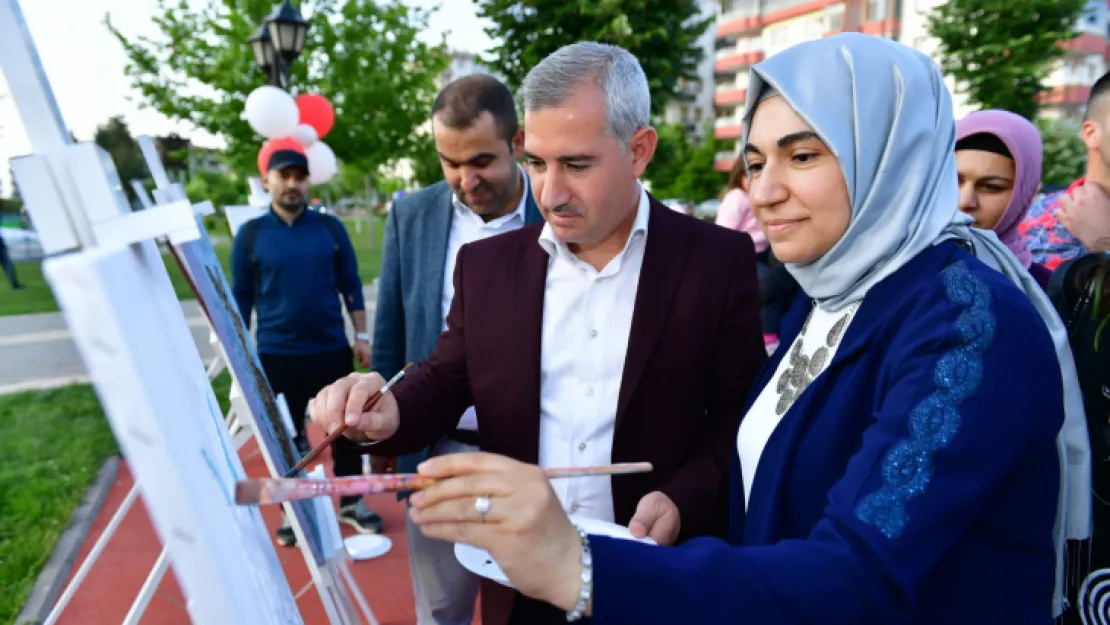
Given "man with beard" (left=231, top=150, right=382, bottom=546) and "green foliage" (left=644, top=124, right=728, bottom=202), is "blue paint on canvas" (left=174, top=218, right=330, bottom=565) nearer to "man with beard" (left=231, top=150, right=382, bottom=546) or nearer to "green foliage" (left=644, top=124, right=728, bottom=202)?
"man with beard" (left=231, top=150, right=382, bottom=546)

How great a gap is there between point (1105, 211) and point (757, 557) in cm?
192

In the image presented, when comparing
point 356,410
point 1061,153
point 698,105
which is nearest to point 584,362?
point 356,410

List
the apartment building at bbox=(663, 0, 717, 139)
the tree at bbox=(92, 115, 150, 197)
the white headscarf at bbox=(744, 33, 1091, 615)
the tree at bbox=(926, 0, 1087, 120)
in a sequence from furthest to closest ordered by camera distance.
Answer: the apartment building at bbox=(663, 0, 717, 139) → the tree at bbox=(92, 115, 150, 197) → the tree at bbox=(926, 0, 1087, 120) → the white headscarf at bbox=(744, 33, 1091, 615)

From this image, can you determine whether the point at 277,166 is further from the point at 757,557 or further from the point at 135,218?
the point at 757,557

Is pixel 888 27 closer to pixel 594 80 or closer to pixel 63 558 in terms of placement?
pixel 594 80

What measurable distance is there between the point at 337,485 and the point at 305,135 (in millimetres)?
8079

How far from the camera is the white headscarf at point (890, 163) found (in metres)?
1.16

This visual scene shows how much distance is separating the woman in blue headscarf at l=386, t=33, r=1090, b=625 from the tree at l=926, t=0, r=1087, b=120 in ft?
57.9

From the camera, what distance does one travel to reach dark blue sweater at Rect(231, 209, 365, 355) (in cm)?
412

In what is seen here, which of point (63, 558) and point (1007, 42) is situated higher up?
point (1007, 42)

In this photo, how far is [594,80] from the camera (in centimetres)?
176

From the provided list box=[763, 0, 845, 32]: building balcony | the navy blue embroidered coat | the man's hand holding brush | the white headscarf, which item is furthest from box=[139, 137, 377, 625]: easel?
box=[763, 0, 845, 32]: building balcony

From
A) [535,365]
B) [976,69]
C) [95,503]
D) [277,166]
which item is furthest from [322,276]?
[976,69]

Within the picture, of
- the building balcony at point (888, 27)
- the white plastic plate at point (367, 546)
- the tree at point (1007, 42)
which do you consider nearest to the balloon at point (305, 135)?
the white plastic plate at point (367, 546)
